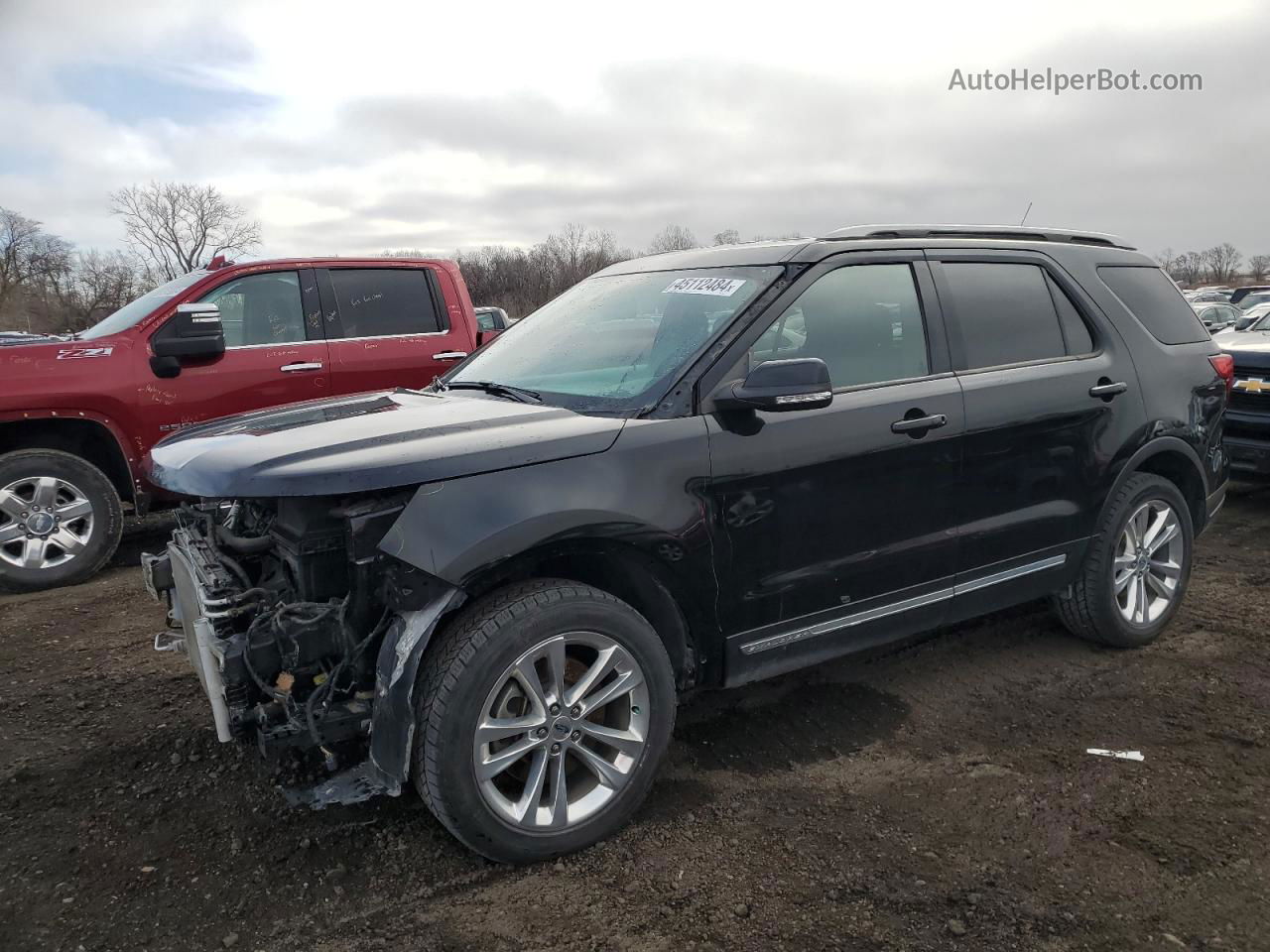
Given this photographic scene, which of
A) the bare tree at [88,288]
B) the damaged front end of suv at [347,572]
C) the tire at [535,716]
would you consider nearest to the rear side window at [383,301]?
the damaged front end of suv at [347,572]

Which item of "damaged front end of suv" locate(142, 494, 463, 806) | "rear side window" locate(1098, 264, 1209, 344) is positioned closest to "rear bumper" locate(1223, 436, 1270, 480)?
"rear side window" locate(1098, 264, 1209, 344)

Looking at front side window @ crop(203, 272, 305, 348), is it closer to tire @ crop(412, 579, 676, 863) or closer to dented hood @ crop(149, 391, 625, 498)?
dented hood @ crop(149, 391, 625, 498)

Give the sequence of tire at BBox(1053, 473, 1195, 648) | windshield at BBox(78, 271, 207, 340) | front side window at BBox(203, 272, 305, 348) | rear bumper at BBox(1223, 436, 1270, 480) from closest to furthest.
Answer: tire at BBox(1053, 473, 1195, 648) < windshield at BBox(78, 271, 207, 340) < front side window at BBox(203, 272, 305, 348) < rear bumper at BBox(1223, 436, 1270, 480)

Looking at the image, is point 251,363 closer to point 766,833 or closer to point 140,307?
point 140,307

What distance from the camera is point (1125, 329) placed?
408 cm

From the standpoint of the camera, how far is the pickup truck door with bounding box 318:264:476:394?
20.8 feet

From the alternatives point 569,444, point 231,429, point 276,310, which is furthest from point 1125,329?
point 276,310

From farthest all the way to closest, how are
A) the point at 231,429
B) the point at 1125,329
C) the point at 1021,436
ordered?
the point at 1125,329, the point at 1021,436, the point at 231,429

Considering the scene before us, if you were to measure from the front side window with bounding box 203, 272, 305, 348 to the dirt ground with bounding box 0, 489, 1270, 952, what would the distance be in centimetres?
274

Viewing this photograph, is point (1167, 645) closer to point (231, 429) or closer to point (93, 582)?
point (231, 429)

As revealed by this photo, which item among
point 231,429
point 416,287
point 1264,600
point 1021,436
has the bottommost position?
A: point 1264,600

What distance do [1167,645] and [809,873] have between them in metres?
2.75

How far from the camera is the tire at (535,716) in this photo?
2.44 metres

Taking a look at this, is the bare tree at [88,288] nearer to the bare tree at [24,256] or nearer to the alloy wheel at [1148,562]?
the bare tree at [24,256]
